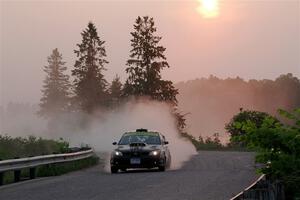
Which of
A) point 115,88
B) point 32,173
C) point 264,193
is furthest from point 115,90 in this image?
point 264,193

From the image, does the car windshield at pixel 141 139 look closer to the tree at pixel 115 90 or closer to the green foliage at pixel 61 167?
the green foliage at pixel 61 167

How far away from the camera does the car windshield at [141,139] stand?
84.0ft

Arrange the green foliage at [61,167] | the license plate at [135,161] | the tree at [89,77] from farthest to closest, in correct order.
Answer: the tree at [89,77]
the license plate at [135,161]
the green foliage at [61,167]

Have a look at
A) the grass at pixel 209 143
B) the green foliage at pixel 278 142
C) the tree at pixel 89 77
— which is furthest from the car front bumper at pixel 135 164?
the tree at pixel 89 77

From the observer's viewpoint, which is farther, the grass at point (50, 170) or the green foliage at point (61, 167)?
the green foliage at point (61, 167)

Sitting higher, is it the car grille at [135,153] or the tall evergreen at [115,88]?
the tall evergreen at [115,88]

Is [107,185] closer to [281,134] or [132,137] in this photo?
[132,137]

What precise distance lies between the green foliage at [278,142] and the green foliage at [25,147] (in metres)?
20.4

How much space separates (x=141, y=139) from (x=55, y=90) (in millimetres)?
91931

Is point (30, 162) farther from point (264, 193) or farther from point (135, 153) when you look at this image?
point (264, 193)

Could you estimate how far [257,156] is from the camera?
8.99 metres

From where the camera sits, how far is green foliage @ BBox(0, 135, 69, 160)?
98.8ft

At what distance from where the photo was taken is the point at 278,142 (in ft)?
28.0

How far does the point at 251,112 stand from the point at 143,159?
3819cm
